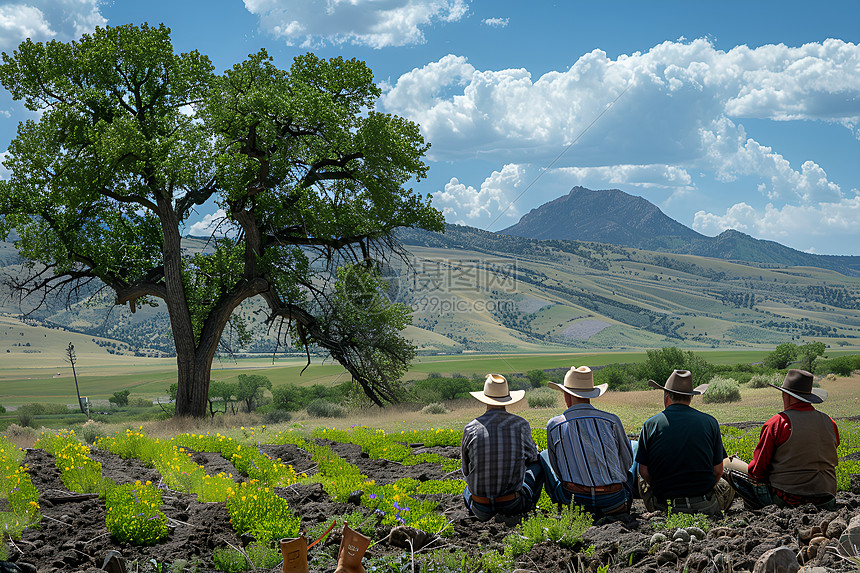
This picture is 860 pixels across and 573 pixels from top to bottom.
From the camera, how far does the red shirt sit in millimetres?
7238

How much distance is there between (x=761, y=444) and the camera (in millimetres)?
7441

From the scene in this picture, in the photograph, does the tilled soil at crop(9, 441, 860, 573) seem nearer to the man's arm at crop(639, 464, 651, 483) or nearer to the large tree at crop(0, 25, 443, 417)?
the man's arm at crop(639, 464, 651, 483)

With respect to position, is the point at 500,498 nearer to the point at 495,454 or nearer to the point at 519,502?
the point at 519,502

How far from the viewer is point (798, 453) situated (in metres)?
7.14

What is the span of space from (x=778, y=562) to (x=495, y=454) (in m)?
3.09

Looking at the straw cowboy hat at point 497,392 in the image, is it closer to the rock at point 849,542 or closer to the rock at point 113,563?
the rock at point 849,542

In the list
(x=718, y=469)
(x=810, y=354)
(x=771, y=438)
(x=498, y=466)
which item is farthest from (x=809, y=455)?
(x=810, y=354)

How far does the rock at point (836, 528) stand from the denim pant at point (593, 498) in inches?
80.0

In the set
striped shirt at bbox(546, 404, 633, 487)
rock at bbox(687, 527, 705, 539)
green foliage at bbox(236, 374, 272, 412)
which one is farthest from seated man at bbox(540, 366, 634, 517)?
green foliage at bbox(236, 374, 272, 412)

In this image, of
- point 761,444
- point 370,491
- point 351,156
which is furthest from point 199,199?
point 761,444

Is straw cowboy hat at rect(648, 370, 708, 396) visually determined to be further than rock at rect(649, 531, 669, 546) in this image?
Yes

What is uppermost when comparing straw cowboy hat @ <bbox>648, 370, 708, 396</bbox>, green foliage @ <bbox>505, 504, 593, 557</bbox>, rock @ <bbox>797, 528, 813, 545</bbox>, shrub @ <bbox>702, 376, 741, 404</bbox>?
straw cowboy hat @ <bbox>648, 370, 708, 396</bbox>

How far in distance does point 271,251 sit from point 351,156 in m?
4.79

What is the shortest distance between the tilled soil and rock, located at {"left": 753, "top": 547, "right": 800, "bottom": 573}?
0.29 metres
